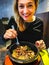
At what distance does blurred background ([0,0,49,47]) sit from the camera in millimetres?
802

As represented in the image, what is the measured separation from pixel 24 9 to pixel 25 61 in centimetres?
28

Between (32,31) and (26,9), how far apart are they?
0.14 metres

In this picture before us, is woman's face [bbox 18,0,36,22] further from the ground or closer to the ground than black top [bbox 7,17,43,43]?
further from the ground

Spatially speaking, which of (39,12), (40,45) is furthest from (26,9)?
(40,45)

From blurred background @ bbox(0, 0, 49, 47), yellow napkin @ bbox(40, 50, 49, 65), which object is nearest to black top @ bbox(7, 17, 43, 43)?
blurred background @ bbox(0, 0, 49, 47)

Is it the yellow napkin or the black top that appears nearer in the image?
the yellow napkin

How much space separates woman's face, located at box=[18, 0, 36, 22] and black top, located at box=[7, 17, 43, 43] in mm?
50

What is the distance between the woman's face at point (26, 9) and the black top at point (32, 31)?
5 centimetres

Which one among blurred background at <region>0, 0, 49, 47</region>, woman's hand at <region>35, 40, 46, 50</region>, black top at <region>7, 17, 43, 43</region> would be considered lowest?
woman's hand at <region>35, 40, 46, 50</region>

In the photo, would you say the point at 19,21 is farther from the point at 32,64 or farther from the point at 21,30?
the point at 32,64

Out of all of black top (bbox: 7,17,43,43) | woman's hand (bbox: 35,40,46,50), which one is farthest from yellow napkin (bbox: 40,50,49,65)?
black top (bbox: 7,17,43,43)

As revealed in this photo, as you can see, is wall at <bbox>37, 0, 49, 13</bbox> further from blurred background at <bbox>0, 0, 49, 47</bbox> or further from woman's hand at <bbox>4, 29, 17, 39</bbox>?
woman's hand at <bbox>4, 29, 17, 39</bbox>

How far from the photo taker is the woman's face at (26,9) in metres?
0.78

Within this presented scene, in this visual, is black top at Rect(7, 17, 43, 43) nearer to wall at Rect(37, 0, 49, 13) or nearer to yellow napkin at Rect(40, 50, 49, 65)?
wall at Rect(37, 0, 49, 13)
